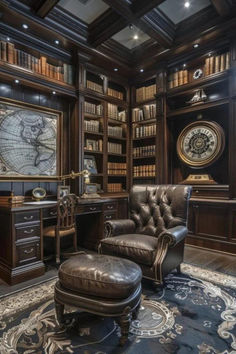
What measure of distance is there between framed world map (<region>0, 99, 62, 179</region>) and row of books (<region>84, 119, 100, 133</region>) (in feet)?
1.47

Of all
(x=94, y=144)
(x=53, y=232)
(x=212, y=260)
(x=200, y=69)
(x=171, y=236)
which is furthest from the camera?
(x=94, y=144)

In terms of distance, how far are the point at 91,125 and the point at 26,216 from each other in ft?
6.68

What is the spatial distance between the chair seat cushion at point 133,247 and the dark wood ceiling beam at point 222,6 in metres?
2.96

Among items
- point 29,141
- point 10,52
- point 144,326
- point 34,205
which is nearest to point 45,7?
point 10,52

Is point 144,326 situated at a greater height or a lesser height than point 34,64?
lesser

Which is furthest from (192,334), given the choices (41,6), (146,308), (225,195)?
(41,6)

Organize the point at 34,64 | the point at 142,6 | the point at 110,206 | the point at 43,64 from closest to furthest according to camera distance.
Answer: the point at 142,6 < the point at 34,64 < the point at 43,64 < the point at 110,206

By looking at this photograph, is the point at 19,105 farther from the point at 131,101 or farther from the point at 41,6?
the point at 131,101

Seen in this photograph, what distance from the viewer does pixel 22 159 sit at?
3.04 metres

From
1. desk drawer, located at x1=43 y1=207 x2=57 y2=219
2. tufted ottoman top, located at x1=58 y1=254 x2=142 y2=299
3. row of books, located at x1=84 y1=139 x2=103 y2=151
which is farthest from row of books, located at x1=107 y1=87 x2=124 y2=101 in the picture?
tufted ottoman top, located at x1=58 y1=254 x2=142 y2=299

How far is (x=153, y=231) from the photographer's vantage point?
99.0 inches

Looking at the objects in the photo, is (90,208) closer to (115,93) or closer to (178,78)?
(115,93)

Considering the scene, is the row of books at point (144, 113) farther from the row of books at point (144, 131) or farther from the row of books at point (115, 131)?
the row of books at point (115, 131)

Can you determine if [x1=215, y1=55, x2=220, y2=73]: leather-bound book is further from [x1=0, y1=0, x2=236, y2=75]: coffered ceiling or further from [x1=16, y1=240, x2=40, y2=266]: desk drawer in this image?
[x1=16, y1=240, x2=40, y2=266]: desk drawer
